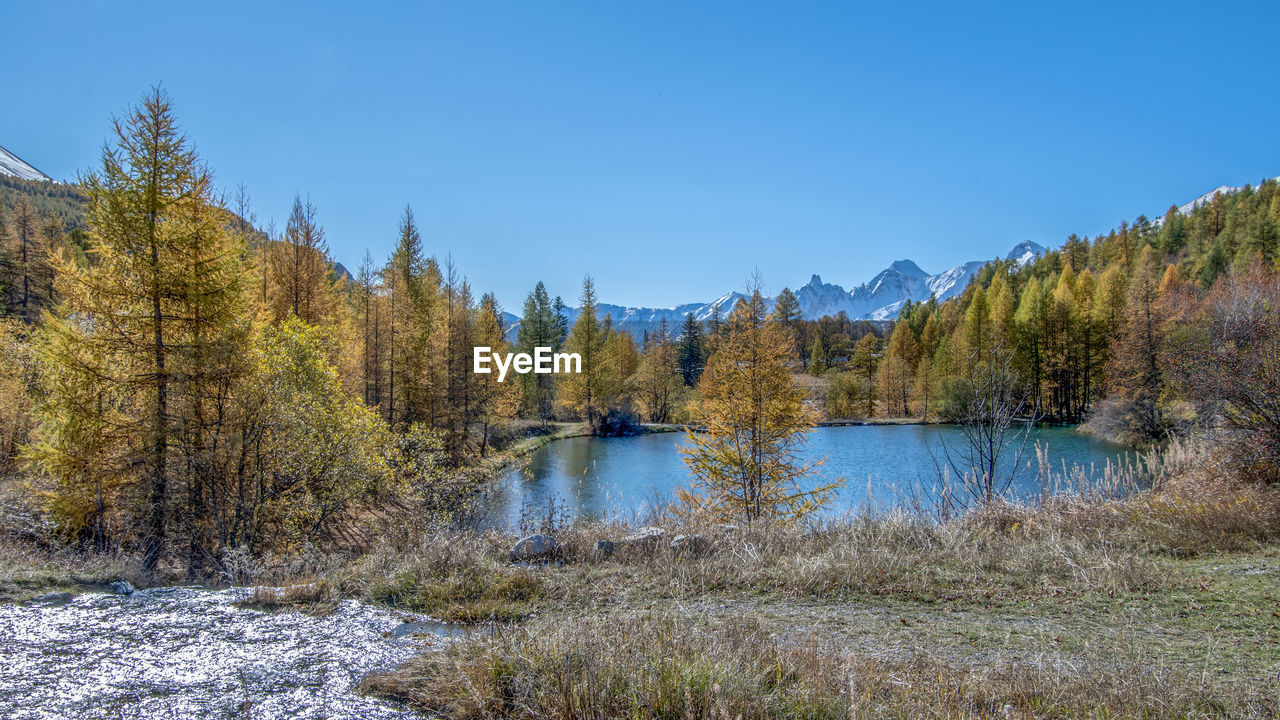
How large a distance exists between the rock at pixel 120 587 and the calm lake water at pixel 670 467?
31.4 ft

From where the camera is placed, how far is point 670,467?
1150 inches

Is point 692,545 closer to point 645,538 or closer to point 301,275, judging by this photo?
point 645,538

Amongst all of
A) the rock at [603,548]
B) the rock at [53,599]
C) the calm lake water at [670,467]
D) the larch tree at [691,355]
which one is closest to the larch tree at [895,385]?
the calm lake water at [670,467]

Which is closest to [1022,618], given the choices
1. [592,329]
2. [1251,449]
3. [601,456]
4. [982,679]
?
[982,679]

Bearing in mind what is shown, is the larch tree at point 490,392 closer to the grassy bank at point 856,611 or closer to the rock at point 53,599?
the grassy bank at point 856,611

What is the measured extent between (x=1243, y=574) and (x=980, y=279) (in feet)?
332

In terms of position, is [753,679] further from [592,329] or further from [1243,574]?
[592,329]

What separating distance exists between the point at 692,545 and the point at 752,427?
862 centimetres

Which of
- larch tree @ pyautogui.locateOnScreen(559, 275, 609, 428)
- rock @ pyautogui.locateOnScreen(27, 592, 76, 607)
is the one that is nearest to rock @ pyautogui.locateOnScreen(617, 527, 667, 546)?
rock @ pyautogui.locateOnScreen(27, 592, 76, 607)

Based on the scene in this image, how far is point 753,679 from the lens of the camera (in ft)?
10.4

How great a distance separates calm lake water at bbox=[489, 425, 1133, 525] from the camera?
1950cm

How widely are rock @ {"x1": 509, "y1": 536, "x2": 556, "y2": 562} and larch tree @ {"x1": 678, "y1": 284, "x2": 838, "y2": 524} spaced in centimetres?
822

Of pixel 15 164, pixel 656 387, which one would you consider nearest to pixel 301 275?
pixel 656 387

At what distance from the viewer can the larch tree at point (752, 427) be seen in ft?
49.2
